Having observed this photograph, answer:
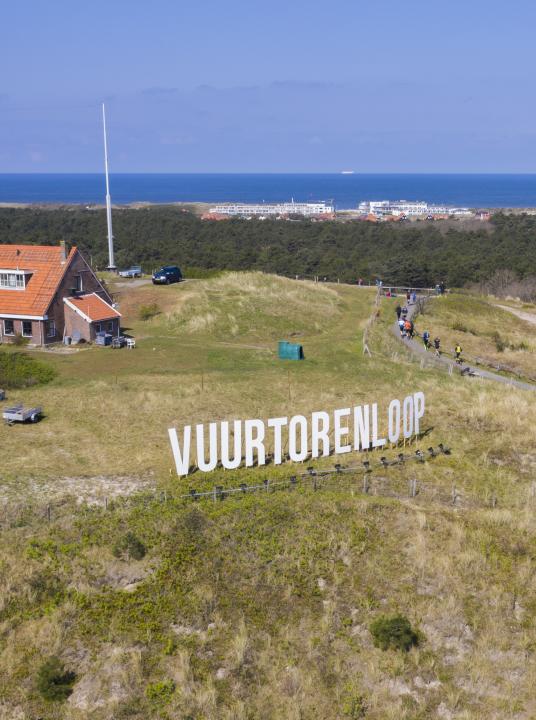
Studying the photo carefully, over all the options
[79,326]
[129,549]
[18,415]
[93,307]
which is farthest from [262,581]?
[93,307]

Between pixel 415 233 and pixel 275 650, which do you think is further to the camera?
pixel 415 233

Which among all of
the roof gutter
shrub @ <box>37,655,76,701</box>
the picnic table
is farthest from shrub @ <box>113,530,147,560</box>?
the roof gutter

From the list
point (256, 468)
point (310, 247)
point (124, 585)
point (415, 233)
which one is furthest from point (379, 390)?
point (415, 233)

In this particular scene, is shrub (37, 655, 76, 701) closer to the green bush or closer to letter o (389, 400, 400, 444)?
letter o (389, 400, 400, 444)

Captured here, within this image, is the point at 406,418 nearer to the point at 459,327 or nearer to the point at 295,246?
the point at 459,327

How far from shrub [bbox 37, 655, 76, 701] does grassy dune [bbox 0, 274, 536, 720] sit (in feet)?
0.73

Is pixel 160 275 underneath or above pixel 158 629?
above

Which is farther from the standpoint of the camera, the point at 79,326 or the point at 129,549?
the point at 79,326

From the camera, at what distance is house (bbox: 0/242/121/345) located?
60.8 metres

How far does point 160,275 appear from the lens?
86.0 m

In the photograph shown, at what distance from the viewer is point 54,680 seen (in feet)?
73.4

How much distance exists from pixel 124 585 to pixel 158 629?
9.09ft

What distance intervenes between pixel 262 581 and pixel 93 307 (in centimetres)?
4036

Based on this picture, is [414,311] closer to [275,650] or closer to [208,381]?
[208,381]
